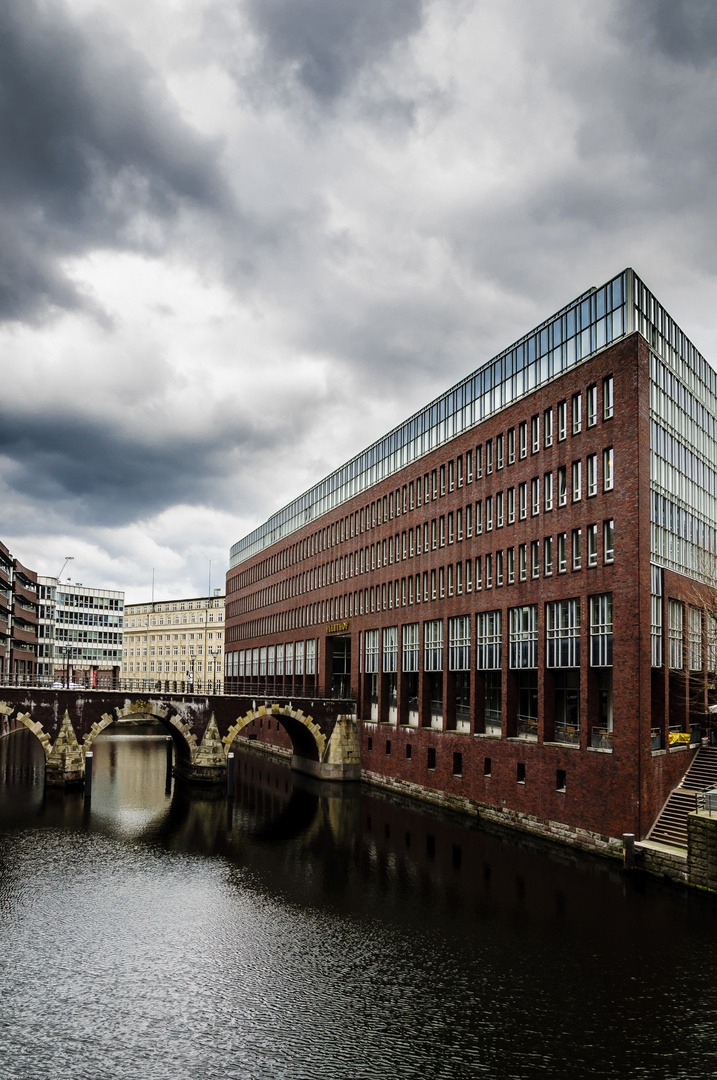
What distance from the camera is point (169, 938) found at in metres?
32.3

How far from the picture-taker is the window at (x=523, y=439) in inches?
2228

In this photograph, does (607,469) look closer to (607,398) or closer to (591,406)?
(607,398)

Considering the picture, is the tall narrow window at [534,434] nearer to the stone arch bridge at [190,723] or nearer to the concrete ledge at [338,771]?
the stone arch bridge at [190,723]

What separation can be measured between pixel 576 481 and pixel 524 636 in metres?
10.9

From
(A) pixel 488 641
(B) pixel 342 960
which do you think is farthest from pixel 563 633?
(B) pixel 342 960

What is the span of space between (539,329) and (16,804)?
50.7 m

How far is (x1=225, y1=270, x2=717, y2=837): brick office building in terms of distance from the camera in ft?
151

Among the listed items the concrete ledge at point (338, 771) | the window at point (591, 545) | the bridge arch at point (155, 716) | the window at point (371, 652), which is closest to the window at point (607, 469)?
the window at point (591, 545)

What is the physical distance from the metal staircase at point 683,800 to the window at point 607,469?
17276mm

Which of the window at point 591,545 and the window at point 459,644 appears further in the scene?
the window at point 459,644

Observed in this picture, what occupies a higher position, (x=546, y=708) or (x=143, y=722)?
(x=546, y=708)

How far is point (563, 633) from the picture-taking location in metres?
50.5

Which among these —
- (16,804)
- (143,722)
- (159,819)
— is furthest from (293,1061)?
(143,722)

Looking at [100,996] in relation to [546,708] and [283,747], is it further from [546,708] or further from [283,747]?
[283,747]
